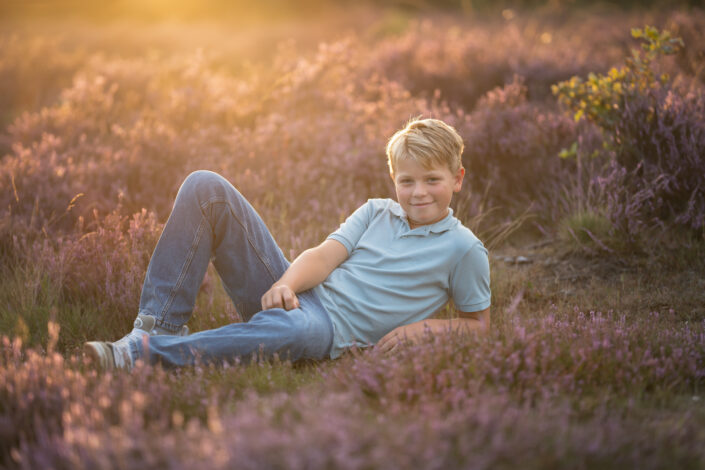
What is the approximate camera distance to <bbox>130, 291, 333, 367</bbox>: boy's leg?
2564 millimetres

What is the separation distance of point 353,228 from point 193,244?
2.76ft

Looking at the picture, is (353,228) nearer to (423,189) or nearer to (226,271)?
(423,189)

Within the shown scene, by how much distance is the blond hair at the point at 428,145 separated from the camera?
2.83m

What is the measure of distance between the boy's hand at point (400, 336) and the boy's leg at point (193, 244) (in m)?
0.76

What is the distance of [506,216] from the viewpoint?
195 inches

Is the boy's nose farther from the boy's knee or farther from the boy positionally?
the boy's knee

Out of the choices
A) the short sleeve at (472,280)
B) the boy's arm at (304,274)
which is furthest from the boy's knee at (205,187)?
the short sleeve at (472,280)

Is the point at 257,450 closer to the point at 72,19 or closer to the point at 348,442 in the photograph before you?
the point at 348,442

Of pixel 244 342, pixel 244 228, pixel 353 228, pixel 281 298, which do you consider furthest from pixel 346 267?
pixel 244 342

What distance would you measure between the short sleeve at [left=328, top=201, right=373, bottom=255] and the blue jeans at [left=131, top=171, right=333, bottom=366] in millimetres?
337

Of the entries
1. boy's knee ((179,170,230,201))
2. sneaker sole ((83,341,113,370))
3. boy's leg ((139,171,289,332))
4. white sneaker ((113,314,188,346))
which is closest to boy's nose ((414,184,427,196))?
boy's leg ((139,171,289,332))

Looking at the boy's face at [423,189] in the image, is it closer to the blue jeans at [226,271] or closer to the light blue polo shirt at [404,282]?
the light blue polo shirt at [404,282]

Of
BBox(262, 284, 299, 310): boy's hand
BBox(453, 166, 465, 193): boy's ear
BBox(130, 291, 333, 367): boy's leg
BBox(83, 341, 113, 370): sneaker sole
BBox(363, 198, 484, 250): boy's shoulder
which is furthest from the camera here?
BBox(453, 166, 465, 193): boy's ear

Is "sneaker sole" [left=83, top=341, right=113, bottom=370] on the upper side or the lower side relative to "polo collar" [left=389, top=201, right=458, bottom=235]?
lower
